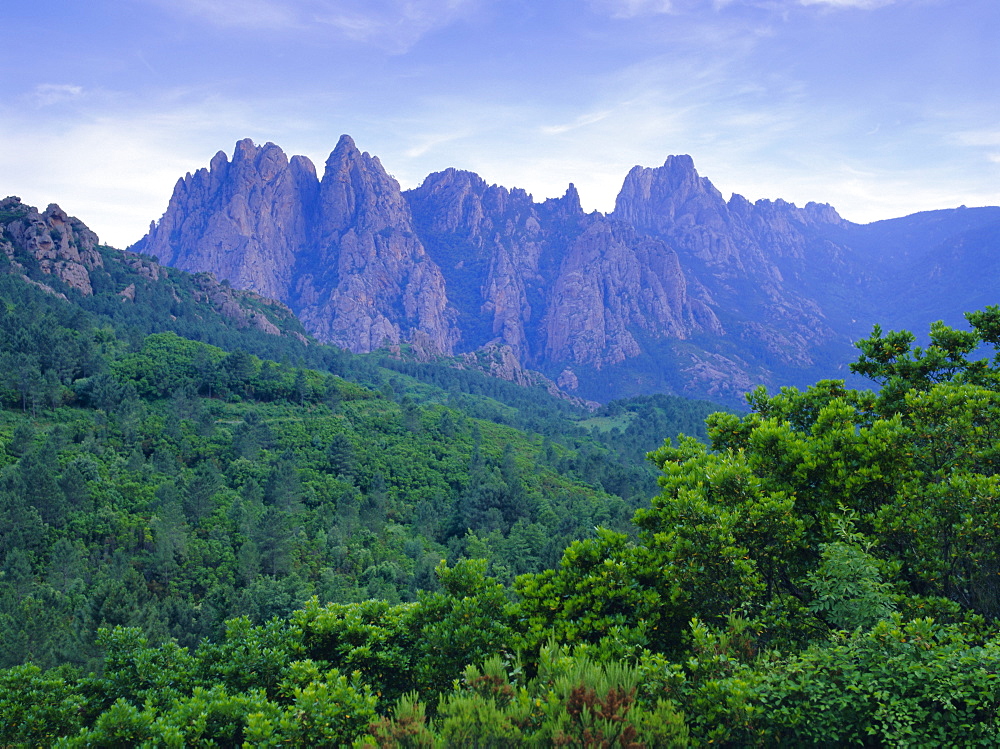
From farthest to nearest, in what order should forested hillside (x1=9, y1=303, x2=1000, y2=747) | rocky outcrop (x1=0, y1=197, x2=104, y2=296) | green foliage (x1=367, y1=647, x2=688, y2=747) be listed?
rocky outcrop (x1=0, y1=197, x2=104, y2=296)
forested hillside (x1=9, y1=303, x2=1000, y2=747)
green foliage (x1=367, y1=647, x2=688, y2=747)

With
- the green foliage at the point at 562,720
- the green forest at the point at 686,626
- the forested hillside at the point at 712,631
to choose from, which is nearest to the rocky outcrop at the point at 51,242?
the green forest at the point at 686,626

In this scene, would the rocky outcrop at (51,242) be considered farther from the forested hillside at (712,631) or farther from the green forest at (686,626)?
the forested hillside at (712,631)

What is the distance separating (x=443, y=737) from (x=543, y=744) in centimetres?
129

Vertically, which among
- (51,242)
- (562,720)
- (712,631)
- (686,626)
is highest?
(51,242)

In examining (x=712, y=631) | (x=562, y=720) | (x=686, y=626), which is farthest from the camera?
(x=686, y=626)

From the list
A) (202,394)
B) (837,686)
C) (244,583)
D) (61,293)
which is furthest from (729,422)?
(61,293)

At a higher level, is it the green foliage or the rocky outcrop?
the rocky outcrop

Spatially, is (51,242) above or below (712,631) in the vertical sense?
above

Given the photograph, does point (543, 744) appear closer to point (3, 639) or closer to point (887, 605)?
point (887, 605)

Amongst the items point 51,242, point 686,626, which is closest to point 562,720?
point 686,626

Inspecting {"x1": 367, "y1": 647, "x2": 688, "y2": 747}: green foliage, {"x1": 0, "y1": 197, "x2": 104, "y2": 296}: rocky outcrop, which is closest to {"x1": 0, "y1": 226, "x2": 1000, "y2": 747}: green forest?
{"x1": 367, "y1": 647, "x2": 688, "y2": 747}: green foliage

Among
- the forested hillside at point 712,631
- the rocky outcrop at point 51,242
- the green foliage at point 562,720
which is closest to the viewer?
the green foliage at point 562,720

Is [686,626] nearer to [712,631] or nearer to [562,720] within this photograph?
[712,631]

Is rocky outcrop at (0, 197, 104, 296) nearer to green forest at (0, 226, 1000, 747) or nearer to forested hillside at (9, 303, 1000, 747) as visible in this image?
green forest at (0, 226, 1000, 747)
